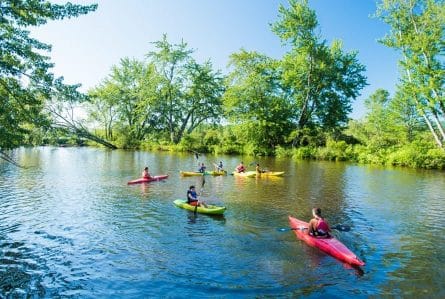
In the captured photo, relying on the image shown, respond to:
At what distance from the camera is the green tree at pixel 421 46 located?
134 ft

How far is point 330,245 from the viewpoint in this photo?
13469 mm

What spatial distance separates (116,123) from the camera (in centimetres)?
8131

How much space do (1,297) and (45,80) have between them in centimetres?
705

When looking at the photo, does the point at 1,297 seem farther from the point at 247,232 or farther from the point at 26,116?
the point at 247,232

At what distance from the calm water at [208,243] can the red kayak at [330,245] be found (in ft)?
0.89

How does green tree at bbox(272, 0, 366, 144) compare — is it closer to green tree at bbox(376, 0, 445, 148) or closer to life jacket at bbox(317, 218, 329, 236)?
green tree at bbox(376, 0, 445, 148)

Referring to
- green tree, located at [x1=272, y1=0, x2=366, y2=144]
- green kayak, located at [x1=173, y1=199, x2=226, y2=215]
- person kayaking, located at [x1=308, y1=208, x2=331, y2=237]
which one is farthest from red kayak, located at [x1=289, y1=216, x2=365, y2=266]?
green tree, located at [x1=272, y1=0, x2=366, y2=144]

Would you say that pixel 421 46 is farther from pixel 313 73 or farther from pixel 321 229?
pixel 321 229

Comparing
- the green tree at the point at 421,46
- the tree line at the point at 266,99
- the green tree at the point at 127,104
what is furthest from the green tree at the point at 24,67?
the green tree at the point at 127,104

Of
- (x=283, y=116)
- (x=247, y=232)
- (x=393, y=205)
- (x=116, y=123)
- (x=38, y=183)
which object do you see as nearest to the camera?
(x=247, y=232)

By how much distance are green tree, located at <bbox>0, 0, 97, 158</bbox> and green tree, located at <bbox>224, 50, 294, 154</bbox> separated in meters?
47.2

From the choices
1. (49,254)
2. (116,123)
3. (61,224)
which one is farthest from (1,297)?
(116,123)

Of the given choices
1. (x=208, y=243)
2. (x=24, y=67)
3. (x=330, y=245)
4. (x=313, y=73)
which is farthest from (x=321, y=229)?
(x=313, y=73)

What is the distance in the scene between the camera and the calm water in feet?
35.3
